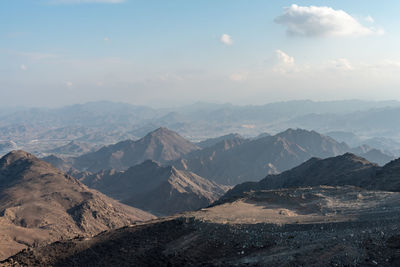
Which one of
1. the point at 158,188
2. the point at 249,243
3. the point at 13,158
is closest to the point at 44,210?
the point at 13,158

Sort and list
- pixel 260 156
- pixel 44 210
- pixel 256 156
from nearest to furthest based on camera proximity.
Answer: pixel 44 210, pixel 260 156, pixel 256 156

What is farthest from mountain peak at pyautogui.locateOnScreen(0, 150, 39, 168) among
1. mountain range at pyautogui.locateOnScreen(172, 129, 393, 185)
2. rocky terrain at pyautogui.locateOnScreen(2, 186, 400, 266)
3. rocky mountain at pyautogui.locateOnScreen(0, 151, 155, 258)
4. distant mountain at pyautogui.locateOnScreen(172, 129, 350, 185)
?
rocky terrain at pyautogui.locateOnScreen(2, 186, 400, 266)

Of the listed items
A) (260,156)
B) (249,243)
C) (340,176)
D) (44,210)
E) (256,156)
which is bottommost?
(44,210)

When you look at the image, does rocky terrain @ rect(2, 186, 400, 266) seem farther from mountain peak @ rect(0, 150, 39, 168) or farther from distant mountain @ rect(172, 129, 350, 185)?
distant mountain @ rect(172, 129, 350, 185)

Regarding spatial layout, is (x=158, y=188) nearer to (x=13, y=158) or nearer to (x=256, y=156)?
(x=13, y=158)

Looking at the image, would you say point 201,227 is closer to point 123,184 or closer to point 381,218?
point 381,218

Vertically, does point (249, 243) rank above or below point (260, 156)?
above

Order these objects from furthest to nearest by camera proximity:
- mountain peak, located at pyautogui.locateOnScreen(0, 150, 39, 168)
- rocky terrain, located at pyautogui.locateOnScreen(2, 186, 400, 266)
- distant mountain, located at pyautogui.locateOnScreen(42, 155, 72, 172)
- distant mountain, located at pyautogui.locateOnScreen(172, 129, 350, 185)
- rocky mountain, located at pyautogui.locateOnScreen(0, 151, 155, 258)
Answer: distant mountain, located at pyautogui.locateOnScreen(42, 155, 72, 172), distant mountain, located at pyautogui.locateOnScreen(172, 129, 350, 185), mountain peak, located at pyautogui.locateOnScreen(0, 150, 39, 168), rocky mountain, located at pyautogui.locateOnScreen(0, 151, 155, 258), rocky terrain, located at pyautogui.locateOnScreen(2, 186, 400, 266)
